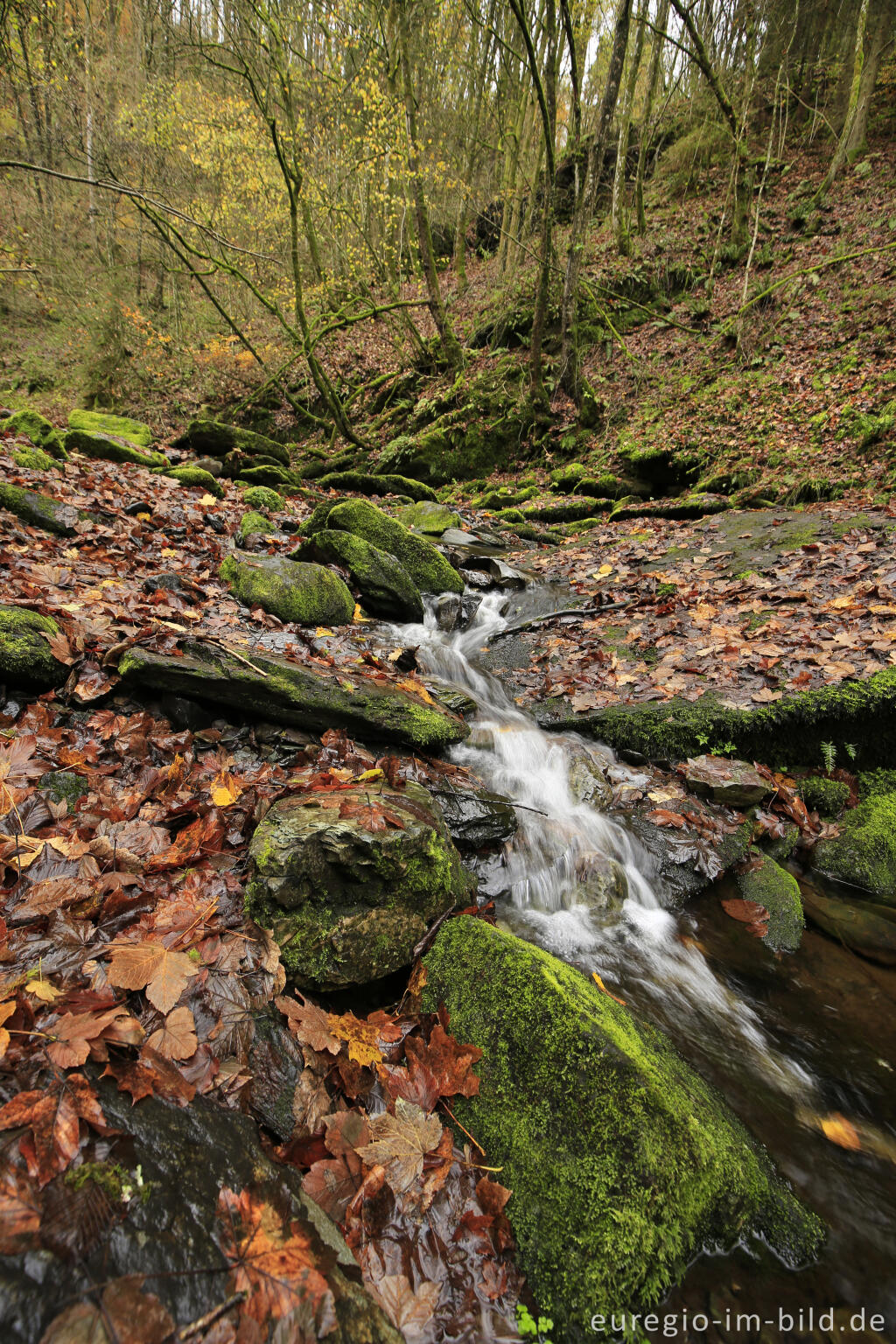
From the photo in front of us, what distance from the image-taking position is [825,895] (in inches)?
133

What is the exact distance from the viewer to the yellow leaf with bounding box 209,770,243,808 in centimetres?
269

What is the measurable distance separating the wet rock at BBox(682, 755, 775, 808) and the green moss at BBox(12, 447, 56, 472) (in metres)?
7.94

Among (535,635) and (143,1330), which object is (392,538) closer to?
(535,635)

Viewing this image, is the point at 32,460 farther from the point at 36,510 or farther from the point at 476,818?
the point at 476,818

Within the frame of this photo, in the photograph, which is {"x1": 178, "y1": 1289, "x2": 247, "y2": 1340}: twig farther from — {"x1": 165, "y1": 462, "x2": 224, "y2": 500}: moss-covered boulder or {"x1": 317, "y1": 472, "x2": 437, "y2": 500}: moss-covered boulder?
{"x1": 317, "y1": 472, "x2": 437, "y2": 500}: moss-covered boulder

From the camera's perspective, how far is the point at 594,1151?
165cm

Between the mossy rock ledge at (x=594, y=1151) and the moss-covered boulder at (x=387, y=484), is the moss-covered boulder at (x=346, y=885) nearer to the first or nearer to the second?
the mossy rock ledge at (x=594, y=1151)

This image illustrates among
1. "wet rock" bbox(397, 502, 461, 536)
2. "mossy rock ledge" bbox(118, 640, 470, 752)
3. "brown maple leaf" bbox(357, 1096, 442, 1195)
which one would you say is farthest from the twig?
"wet rock" bbox(397, 502, 461, 536)

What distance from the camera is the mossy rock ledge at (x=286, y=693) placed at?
3305mm

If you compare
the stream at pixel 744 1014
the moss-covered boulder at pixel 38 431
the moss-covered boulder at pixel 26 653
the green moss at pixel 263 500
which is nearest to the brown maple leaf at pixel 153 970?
the stream at pixel 744 1014

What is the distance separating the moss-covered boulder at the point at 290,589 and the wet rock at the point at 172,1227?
4101 millimetres

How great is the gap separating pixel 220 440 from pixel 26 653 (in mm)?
12381

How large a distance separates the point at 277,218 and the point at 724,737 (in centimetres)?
2024

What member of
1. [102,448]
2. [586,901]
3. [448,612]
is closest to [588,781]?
[586,901]
